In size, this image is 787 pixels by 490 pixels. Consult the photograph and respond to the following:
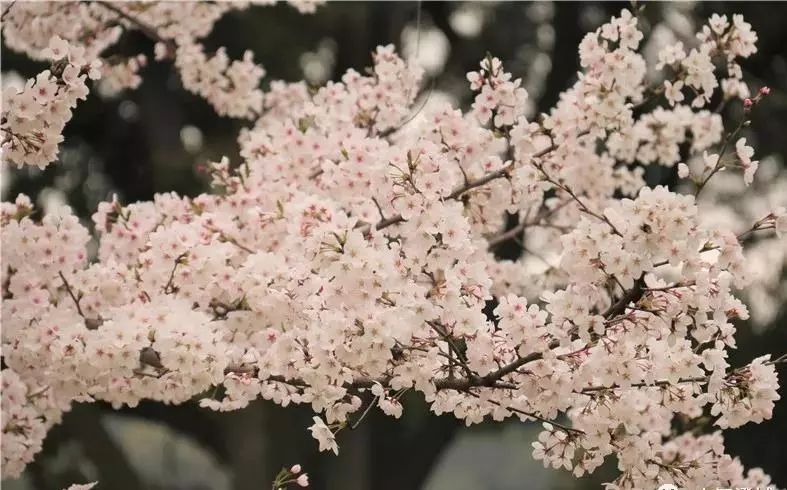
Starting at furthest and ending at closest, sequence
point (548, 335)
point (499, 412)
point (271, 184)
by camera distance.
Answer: point (271, 184)
point (499, 412)
point (548, 335)

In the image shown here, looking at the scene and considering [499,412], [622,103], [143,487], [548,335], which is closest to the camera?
[548,335]

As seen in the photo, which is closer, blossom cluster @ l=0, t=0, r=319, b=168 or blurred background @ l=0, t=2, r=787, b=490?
blossom cluster @ l=0, t=0, r=319, b=168

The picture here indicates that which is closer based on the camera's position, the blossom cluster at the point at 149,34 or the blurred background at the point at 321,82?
the blossom cluster at the point at 149,34

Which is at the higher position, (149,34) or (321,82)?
(321,82)

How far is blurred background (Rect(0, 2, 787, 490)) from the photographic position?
355 inches

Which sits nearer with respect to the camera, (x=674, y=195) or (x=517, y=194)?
(x=674, y=195)

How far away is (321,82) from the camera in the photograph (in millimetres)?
9422

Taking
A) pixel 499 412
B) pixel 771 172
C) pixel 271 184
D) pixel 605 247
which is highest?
pixel 771 172

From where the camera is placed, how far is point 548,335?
10.4 feet

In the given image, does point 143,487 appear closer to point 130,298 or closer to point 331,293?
point 130,298

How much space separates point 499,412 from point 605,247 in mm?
827

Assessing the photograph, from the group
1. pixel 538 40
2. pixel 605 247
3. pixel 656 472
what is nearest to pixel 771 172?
pixel 538 40

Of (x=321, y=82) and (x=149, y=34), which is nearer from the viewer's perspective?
(x=149, y=34)

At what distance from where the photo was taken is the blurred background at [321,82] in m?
9.02
